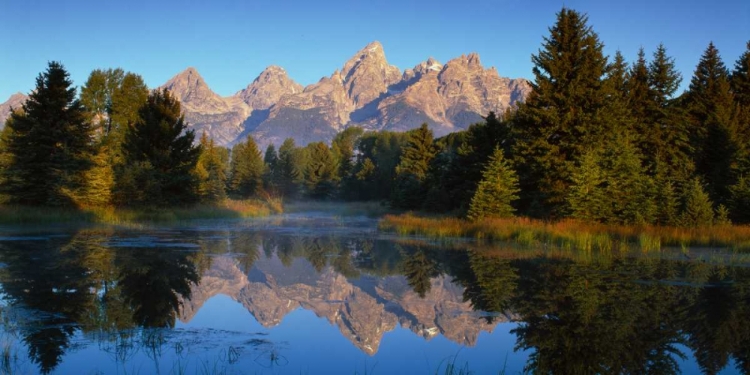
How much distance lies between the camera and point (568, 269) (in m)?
14.0

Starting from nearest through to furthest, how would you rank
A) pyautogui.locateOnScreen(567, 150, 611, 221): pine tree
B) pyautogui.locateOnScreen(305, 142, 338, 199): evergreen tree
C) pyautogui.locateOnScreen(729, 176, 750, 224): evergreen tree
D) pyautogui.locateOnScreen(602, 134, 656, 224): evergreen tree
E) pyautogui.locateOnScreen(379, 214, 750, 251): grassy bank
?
pyautogui.locateOnScreen(379, 214, 750, 251): grassy bank → pyautogui.locateOnScreen(602, 134, 656, 224): evergreen tree → pyautogui.locateOnScreen(567, 150, 611, 221): pine tree → pyautogui.locateOnScreen(729, 176, 750, 224): evergreen tree → pyautogui.locateOnScreen(305, 142, 338, 199): evergreen tree

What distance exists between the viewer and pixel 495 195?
26.9 metres

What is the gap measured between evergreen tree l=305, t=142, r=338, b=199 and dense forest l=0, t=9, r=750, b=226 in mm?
38263

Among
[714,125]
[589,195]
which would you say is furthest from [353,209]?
[589,195]

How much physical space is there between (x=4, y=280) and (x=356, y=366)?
8.84m

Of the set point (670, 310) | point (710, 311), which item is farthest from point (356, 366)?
point (710, 311)

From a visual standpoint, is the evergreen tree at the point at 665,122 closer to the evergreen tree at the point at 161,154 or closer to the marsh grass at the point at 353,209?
the marsh grass at the point at 353,209

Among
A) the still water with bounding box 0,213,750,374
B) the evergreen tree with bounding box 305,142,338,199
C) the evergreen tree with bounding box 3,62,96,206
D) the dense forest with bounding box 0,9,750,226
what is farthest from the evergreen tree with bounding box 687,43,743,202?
the evergreen tree with bounding box 305,142,338,199

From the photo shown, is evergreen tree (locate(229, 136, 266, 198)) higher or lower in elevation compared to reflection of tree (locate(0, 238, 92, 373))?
higher

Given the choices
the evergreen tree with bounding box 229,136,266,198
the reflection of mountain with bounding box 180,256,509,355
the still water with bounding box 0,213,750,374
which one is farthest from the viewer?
the evergreen tree with bounding box 229,136,266,198

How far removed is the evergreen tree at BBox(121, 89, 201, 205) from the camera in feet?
116

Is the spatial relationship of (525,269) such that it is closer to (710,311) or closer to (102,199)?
(710,311)

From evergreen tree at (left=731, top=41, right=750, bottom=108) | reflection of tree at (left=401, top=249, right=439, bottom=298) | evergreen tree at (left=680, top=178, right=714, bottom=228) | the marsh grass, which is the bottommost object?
reflection of tree at (left=401, top=249, right=439, bottom=298)

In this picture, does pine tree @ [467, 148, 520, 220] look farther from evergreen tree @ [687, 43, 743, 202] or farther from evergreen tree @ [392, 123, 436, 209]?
evergreen tree @ [392, 123, 436, 209]
